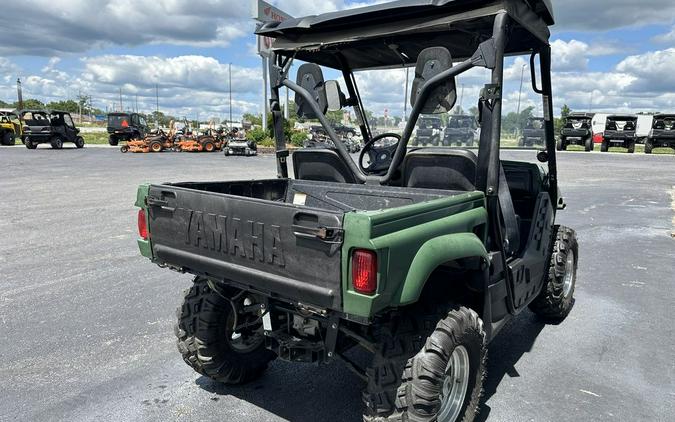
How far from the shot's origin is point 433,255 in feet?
7.93

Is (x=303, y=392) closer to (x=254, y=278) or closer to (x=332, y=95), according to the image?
(x=254, y=278)

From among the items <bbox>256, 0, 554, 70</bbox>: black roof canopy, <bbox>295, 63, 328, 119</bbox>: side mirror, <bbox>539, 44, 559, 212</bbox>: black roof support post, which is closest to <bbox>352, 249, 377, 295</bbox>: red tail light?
<bbox>256, 0, 554, 70</bbox>: black roof canopy

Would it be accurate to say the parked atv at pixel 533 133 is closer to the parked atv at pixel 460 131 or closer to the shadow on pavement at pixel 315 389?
the parked atv at pixel 460 131

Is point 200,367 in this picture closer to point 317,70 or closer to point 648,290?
point 317,70

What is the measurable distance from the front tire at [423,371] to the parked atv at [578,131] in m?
31.5

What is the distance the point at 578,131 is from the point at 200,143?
909 inches

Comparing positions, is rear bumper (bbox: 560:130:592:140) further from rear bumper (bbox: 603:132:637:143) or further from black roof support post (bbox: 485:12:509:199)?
black roof support post (bbox: 485:12:509:199)

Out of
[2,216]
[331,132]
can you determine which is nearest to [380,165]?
[331,132]

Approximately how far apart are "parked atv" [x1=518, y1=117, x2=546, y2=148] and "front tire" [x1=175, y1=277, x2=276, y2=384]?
2.55 meters

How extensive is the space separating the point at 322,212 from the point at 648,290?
480 cm

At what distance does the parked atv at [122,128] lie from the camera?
114 feet

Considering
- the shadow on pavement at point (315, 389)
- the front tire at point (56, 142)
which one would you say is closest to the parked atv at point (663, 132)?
the shadow on pavement at point (315, 389)

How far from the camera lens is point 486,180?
3031 mm

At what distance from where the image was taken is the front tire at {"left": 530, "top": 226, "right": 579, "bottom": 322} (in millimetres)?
4344
